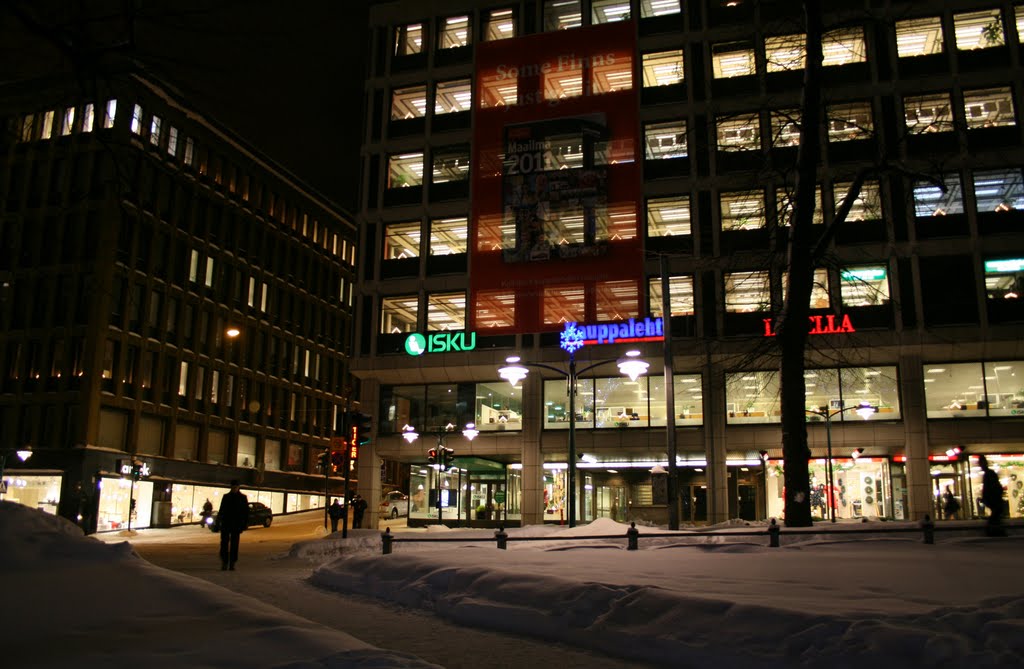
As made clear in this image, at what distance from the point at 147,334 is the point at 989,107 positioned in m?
49.1

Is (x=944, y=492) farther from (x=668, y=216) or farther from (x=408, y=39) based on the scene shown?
(x=408, y=39)

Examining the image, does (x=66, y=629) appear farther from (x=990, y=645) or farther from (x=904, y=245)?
(x=904, y=245)

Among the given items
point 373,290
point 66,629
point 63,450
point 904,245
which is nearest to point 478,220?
point 373,290

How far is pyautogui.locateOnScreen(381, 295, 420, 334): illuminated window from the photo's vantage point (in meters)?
44.0

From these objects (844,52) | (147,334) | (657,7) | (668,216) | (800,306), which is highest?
(657,7)

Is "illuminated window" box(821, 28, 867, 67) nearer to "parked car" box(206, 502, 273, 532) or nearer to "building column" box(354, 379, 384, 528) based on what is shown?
"building column" box(354, 379, 384, 528)

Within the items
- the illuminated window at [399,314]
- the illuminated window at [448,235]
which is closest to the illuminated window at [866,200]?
the illuminated window at [448,235]

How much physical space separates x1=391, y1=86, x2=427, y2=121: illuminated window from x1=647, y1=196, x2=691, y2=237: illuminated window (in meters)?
14.2

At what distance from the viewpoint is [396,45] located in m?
47.0

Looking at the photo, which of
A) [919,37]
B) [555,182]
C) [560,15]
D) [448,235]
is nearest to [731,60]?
[919,37]

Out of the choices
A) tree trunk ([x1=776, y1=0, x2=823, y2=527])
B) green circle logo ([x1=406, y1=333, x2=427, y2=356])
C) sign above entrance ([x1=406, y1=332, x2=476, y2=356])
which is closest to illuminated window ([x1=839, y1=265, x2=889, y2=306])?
sign above entrance ([x1=406, y1=332, x2=476, y2=356])

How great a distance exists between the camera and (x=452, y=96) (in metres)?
45.4

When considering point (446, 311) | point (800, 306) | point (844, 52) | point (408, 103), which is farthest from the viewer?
point (408, 103)

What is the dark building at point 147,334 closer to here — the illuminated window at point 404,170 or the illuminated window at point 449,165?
the illuminated window at point 404,170
